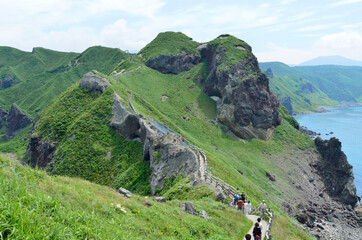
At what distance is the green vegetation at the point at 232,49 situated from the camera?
9740 centimetres

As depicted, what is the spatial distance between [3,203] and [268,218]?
22.5 m

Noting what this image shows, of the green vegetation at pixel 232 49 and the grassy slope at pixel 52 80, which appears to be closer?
the green vegetation at pixel 232 49

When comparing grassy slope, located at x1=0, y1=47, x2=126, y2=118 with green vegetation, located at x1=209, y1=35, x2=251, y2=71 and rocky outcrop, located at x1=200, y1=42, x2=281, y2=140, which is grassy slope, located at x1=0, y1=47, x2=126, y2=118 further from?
rocky outcrop, located at x1=200, y1=42, x2=281, y2=140

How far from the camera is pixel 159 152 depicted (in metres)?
36.5

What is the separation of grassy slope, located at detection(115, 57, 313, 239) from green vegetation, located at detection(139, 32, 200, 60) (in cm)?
1688

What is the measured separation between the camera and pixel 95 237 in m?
8.36

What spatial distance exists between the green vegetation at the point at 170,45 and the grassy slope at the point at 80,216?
362ft

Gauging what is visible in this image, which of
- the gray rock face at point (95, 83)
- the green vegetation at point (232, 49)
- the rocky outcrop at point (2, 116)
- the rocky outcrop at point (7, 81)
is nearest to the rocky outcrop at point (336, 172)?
the green vegetation at point (232, 49)

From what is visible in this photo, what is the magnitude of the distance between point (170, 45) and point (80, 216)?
414 feet

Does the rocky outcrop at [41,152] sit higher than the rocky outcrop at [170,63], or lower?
lower

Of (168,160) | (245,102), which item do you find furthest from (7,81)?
(168,160)

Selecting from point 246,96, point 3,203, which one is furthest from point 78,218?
point 246,96

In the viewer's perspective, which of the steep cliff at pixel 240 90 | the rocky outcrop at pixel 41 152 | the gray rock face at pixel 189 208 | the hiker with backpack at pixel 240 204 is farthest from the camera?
the steep cliff at pixel 240 90

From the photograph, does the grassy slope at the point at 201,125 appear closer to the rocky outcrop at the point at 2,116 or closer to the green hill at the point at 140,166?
the green hill at the point at 140,166
